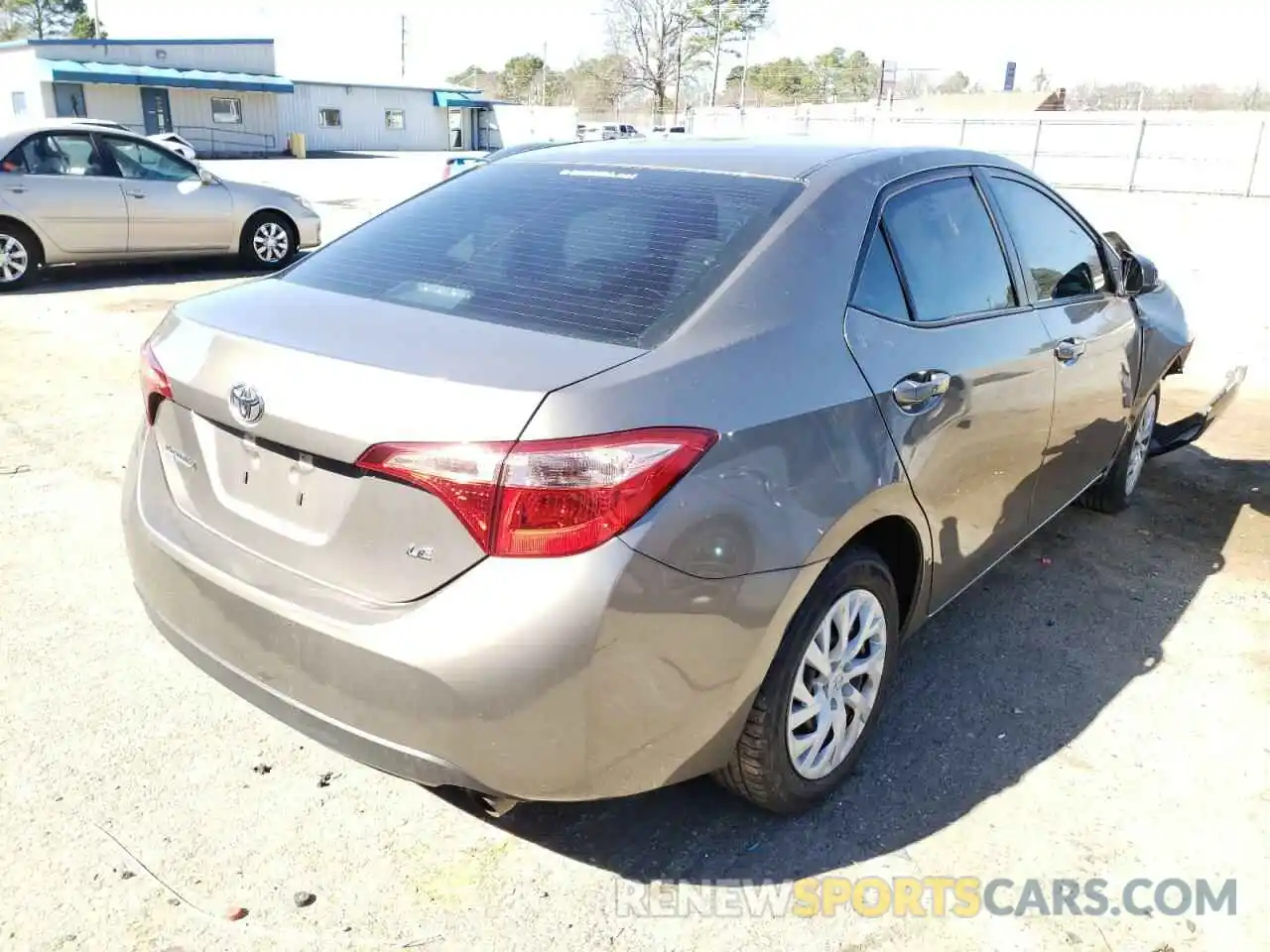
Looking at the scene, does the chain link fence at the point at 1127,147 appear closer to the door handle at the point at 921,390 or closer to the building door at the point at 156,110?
the door handle at the point at 921,390

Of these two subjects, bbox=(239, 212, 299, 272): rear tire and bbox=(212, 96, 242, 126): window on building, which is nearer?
bbox=(239, 212, 299, 272): rear tire

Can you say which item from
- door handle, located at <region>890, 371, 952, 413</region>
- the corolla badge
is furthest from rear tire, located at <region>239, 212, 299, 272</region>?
door handle, located at <region>890, 371, 952, 413</region>

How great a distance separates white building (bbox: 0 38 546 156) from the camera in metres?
41.3

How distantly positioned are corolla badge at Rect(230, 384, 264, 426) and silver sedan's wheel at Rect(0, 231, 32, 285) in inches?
361

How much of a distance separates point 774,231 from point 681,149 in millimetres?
802

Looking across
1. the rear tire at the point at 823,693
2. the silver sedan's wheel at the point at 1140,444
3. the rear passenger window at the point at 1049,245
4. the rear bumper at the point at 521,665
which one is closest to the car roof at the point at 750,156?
the rear passenger window at the point at 1049,245

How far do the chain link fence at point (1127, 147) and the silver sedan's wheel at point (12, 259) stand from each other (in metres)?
15.9

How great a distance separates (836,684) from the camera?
270cm

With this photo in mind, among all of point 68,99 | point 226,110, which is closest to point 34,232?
point 68,99

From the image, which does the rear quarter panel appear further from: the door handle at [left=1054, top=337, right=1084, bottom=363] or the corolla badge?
the door handle at [left=1054, top=337, right=1084, bottom=363]

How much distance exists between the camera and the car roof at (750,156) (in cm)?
296

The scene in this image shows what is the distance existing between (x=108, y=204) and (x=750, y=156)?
9148 mm

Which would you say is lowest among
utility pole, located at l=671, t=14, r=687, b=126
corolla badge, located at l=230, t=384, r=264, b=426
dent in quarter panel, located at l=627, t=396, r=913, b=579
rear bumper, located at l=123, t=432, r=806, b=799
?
rear bumper, located at l=123, t=432, r=806, b=799

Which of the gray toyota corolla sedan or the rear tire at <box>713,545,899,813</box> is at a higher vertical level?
the gray toyota corolla sedan
